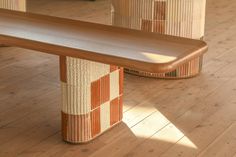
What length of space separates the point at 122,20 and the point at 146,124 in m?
0.94

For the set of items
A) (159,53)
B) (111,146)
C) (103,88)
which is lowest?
(111,146)

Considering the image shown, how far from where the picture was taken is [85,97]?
2.42 meters

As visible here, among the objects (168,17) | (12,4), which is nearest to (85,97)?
(168,17)

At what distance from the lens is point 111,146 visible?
2453mm

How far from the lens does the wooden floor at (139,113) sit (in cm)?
243

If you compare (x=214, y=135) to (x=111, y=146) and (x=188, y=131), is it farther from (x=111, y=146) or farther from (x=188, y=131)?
(x=111, y=146)

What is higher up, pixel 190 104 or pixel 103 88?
pixel 103 88

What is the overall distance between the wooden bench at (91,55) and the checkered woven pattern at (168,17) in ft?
2.54

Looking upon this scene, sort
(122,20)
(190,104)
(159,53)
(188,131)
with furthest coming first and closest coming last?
(122,20) < (190,104) < (188,131) < (159,53)

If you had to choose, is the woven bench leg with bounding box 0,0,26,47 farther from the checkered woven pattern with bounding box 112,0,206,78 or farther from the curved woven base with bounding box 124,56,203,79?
the curved woven base with bounding box 124,56,203,79

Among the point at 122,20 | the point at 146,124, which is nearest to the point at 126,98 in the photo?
the point at 146,124

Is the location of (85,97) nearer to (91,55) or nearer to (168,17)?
(91,55)

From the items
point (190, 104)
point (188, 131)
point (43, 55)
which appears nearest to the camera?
point (188, 131)

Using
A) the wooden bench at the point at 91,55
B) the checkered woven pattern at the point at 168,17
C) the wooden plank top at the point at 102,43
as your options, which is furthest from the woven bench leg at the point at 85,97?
the checkered woven pattern at the point at 168,17
